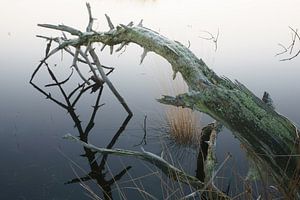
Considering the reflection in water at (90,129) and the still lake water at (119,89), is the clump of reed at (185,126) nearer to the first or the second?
the still lake water at (119,89)

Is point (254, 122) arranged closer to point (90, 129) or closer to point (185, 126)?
point (185, 126)

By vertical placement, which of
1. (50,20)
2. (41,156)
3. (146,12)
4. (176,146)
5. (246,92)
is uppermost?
(146,12)

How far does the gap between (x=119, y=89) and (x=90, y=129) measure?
5.33 feet

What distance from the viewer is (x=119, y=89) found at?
669 centimetres

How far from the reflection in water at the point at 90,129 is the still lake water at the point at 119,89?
0.05 meters

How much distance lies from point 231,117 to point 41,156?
9.46 ft

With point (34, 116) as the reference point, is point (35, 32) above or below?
above

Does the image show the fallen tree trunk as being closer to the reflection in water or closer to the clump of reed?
the reflection in water

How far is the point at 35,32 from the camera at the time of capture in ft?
35.0

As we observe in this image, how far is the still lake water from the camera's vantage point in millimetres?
4066

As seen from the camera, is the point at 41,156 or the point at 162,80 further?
the point at 162,80

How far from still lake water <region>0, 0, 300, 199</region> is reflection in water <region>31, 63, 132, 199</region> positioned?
55 mm

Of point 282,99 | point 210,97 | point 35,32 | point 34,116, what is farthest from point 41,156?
point 35,32

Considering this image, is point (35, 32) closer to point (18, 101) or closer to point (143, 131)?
point (18, 101)
